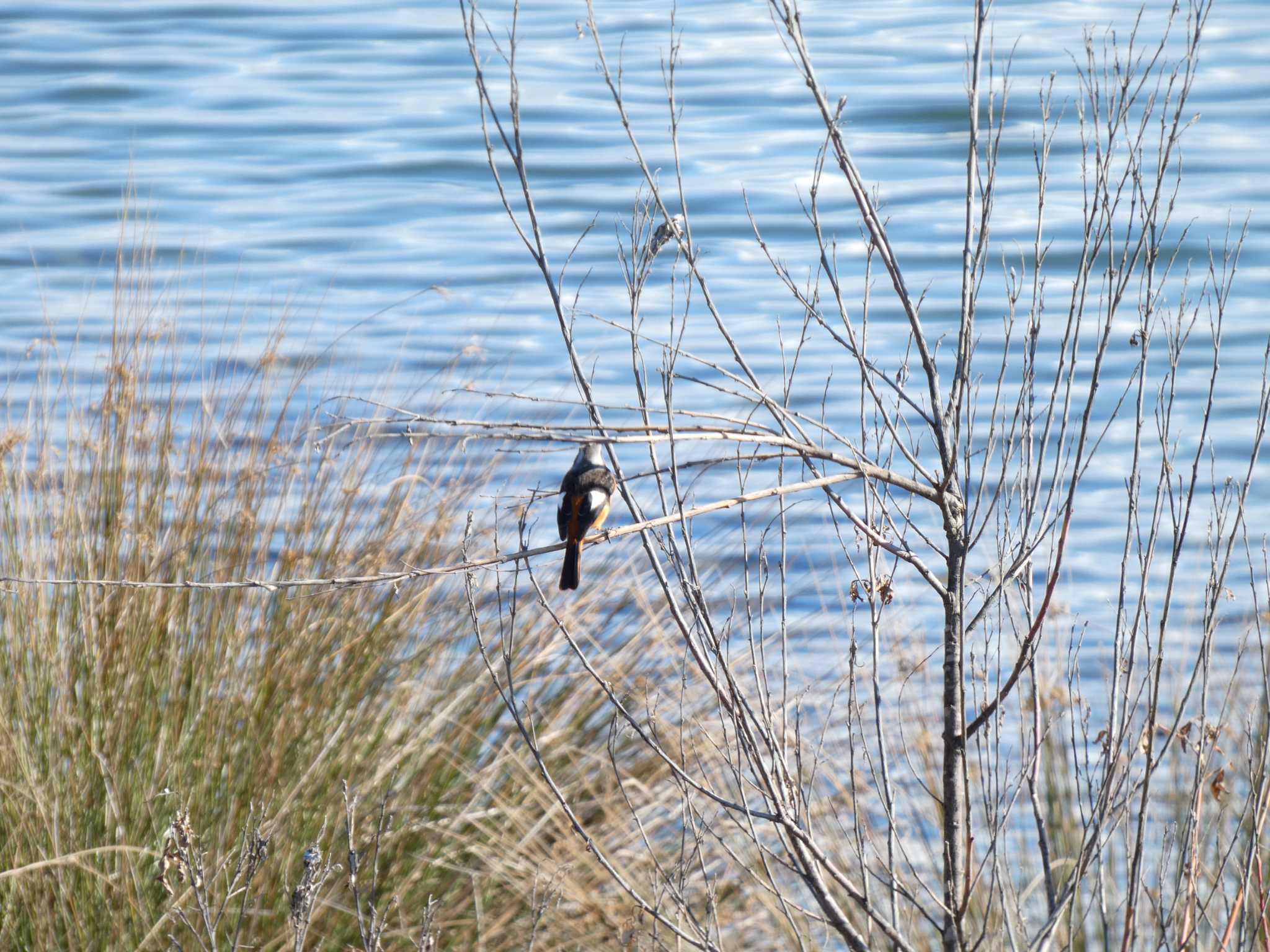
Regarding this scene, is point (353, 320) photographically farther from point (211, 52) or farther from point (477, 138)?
point (211, 52)

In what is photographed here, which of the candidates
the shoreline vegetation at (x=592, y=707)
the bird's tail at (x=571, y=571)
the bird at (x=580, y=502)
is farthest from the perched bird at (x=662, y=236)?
the bird's tail at (x=571, y=571)

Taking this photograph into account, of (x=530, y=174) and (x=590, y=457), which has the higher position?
(x=590, y=457)

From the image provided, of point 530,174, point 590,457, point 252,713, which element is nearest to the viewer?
point 590,457

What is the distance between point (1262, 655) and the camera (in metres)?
2.59

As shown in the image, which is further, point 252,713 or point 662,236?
point 252,713

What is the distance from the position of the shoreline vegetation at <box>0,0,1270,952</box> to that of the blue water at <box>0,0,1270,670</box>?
882mm

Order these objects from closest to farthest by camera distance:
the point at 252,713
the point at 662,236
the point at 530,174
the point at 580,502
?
the point at 662,236 → the point at 580,502 → the point at 252,713 → the point at 530,174

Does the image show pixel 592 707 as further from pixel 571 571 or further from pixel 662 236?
pixel 662 236

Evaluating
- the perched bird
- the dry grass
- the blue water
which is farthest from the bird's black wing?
the blue water

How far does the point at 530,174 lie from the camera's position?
12.5 metres

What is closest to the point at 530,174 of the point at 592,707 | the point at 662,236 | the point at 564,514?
the point at 592,707

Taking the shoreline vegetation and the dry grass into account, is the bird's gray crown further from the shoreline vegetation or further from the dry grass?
the dry grass

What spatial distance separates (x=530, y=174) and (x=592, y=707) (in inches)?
358

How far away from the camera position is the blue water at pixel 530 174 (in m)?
8.48
